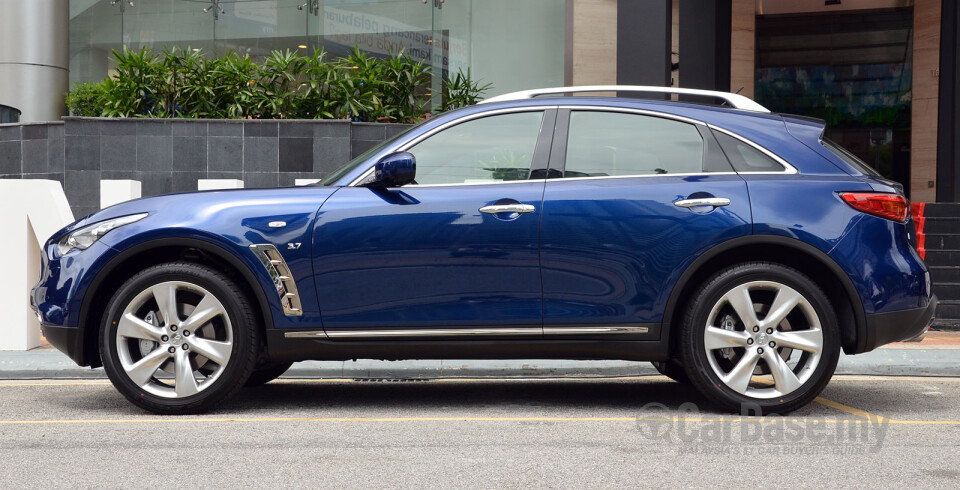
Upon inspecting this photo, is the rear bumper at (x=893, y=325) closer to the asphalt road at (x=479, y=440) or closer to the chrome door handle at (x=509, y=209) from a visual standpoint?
the asphalt road at (x=479, y=440)

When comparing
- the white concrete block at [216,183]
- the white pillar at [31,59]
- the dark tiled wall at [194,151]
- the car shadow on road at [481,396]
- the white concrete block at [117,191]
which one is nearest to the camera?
the car shadow on road at [481,396]

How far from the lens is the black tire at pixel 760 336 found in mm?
5656

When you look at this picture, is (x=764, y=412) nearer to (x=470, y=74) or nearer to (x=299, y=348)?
(x=299, y=348)

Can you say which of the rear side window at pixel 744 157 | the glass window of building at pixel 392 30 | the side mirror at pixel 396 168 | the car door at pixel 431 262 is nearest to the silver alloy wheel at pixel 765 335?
the rear side window at pixel 744 157

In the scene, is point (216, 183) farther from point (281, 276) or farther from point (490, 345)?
point (490, 345)

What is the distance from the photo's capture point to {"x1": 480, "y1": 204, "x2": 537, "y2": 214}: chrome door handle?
5.65m

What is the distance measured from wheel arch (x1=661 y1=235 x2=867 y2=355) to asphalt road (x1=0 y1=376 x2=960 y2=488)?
0.51 metres

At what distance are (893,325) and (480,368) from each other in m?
2.89

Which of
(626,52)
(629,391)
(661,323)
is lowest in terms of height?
(629,391)

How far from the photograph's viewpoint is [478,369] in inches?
295

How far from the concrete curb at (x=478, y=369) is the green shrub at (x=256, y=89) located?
651 cm

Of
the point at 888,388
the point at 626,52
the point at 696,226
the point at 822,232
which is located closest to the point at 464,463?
the point at 696,226

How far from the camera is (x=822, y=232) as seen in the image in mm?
5641

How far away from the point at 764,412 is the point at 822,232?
1.01m
